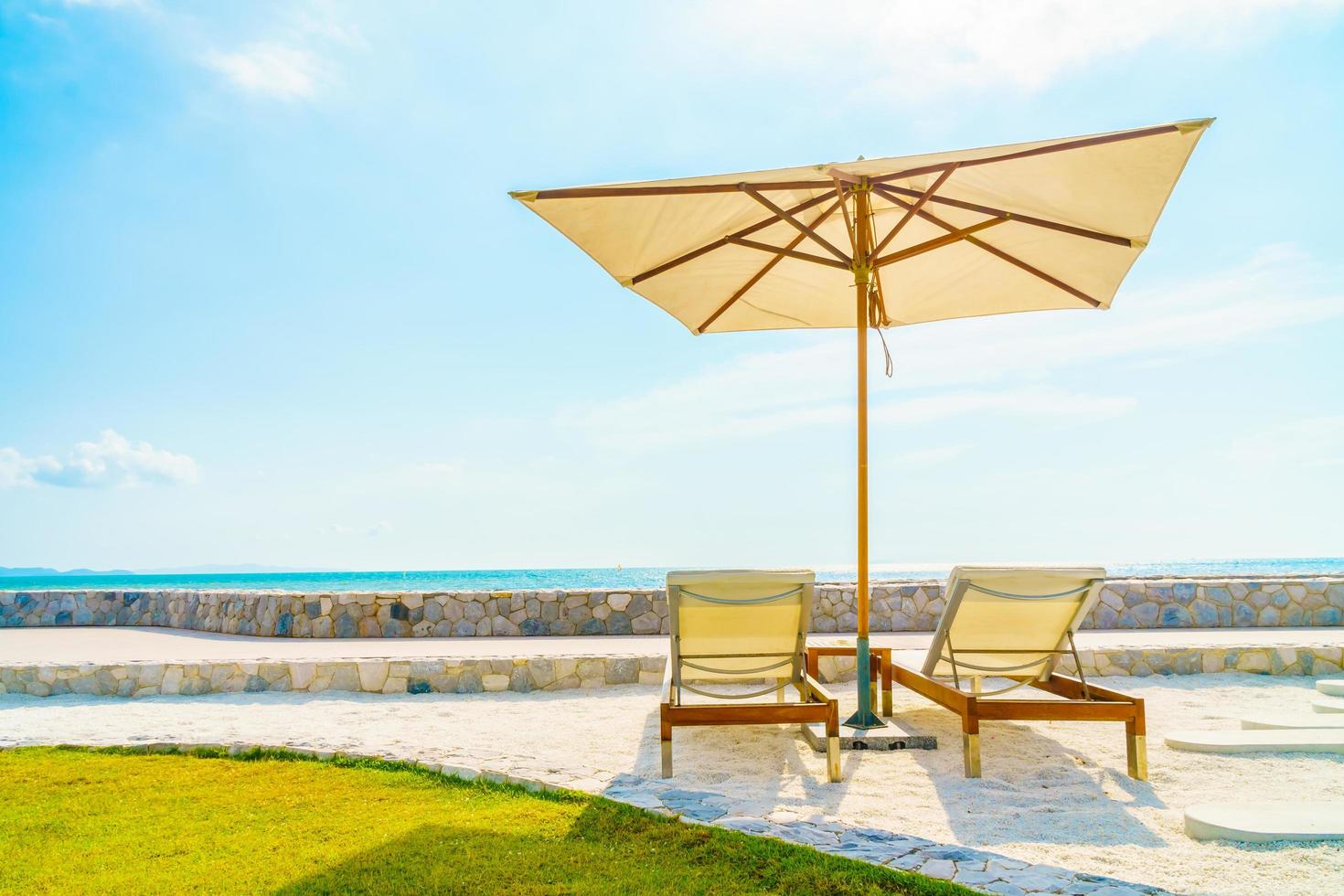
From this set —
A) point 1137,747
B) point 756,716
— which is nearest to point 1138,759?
point 1137,747

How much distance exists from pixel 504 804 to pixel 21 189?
16565 mm

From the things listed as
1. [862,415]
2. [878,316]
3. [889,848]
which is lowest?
[889,848]

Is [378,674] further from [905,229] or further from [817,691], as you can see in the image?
[905,229]

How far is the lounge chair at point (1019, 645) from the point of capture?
3889 mm

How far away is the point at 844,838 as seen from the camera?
283cm

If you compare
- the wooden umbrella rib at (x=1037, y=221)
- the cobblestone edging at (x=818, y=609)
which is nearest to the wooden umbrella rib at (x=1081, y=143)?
the wooden umbrella rib at (x=1037, y=221)

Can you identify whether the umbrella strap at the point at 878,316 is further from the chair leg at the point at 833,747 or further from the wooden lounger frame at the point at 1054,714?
the chair leg at the point at 833,747

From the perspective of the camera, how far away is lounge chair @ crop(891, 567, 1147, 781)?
389cm

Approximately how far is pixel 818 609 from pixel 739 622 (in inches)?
204

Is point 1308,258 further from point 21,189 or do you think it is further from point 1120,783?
point 21,189

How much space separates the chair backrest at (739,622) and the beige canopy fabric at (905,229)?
189 cm

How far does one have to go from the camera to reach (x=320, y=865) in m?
2.67

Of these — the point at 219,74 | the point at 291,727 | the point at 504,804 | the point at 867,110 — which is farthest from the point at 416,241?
the point at 504,804

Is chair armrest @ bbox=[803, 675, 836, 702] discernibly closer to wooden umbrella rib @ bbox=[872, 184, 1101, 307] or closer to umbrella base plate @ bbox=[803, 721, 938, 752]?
Answer: umbrella base plate @ bbox=[803, 721, 938, 752]
